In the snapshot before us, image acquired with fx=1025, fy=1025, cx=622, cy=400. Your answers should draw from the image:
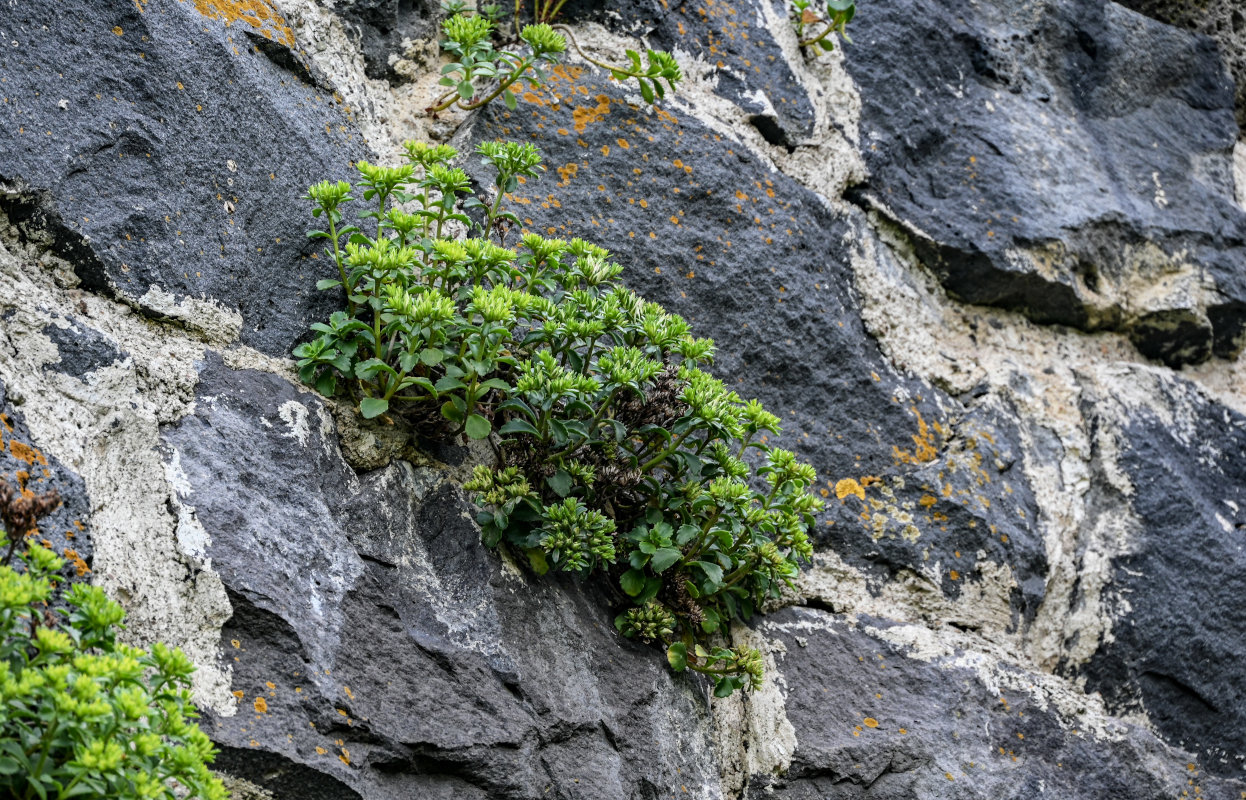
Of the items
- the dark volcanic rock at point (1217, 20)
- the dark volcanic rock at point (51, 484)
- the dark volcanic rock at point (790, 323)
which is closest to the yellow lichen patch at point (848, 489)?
the dark volcanic rock at point (790, 323)

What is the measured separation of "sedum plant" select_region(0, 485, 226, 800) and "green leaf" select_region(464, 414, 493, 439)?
78 cm

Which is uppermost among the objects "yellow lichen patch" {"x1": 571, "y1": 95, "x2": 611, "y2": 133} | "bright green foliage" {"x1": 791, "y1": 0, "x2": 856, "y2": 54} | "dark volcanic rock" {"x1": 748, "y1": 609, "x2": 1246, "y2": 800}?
"bright green foliage" {"x1": 791, "y1": 0, "x2": 856, "y2": 54}

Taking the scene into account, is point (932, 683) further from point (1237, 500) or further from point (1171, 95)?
point (1171, 95)

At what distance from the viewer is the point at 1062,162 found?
3414mm

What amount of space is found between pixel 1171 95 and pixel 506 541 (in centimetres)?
309

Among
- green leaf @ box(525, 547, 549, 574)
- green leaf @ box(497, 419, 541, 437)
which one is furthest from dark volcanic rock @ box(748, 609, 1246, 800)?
green leaf @ box(497, 419, 541, 437)

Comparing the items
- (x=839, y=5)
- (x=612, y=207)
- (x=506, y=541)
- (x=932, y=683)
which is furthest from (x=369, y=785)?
(x=839, y=5)

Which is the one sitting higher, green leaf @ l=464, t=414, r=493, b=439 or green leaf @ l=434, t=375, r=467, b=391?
green leaf @ l=434, t=375, r=467, b=391

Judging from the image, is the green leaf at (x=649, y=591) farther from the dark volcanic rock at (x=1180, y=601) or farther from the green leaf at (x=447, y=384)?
the dark volcanic rock at (x=1180, y=601)

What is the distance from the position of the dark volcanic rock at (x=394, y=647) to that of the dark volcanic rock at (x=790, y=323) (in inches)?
30.3

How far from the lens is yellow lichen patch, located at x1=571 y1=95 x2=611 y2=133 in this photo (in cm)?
279

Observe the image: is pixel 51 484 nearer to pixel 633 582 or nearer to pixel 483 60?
pixel 633 582

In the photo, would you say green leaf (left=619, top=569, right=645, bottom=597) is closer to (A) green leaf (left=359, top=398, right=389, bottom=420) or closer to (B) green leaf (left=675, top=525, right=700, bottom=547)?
(B) green leaf (left=675, top=525, right=700, bottom=547)

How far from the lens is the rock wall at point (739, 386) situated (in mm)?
1790
